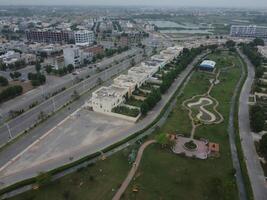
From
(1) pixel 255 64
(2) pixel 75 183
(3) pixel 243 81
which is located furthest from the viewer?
(1) pixel 255 64

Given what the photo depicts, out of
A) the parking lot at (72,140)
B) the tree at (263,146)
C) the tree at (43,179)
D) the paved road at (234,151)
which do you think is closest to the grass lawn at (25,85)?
the parking lot at (72,140)

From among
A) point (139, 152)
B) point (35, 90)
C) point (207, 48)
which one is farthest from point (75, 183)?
point (207, 48)

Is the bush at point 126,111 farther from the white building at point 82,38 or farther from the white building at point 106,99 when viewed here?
the white building at point 82,38

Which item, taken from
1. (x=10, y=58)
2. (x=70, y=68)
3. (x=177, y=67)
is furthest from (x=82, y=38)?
(x=177, y=67)

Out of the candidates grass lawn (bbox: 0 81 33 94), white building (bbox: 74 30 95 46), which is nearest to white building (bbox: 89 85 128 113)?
grass lawn (bbox: 0 81 33 94)

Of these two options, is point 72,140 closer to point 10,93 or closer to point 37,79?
point 10,93

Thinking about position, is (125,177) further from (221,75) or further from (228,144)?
(221,75)
